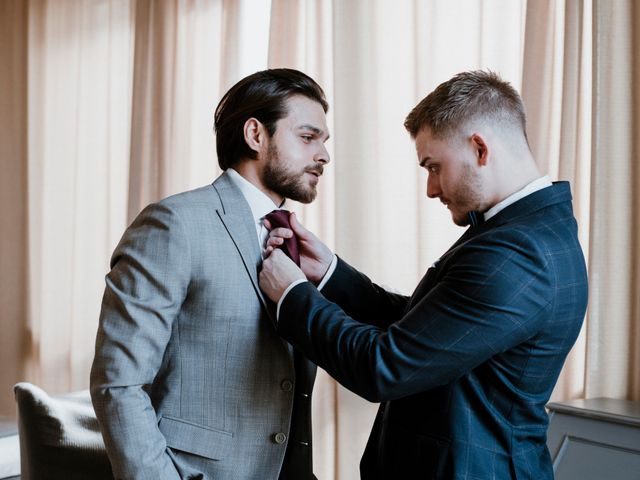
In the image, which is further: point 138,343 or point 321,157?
point 321,157

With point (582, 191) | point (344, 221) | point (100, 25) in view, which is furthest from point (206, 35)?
point (582, 191)

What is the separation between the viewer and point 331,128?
3277 mm

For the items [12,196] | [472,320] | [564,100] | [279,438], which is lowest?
[279,438]

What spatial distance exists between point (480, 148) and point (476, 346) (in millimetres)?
415

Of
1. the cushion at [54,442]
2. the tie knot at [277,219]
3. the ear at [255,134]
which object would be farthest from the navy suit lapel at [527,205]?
the cushion at [54,442]

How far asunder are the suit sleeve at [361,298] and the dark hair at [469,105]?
0.48m

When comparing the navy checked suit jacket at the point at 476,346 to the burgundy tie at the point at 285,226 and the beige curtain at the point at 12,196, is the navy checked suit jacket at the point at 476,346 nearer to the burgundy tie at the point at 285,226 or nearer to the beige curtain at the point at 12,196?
the burgundy tie at the point at 285,226

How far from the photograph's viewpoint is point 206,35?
3.94 m

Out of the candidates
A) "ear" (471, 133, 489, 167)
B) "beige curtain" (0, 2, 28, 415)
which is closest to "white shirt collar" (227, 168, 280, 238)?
"ear" (471, 133, 489, 167)

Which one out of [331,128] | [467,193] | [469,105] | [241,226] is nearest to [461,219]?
[467,193]

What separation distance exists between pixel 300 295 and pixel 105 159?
3179mm

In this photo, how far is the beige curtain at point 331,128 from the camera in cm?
246

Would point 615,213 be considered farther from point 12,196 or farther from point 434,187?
point 12,196

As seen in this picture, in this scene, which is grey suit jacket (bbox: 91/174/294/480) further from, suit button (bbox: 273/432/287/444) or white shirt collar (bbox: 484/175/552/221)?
white shirt collar (bbox: 484/175/552/221)
